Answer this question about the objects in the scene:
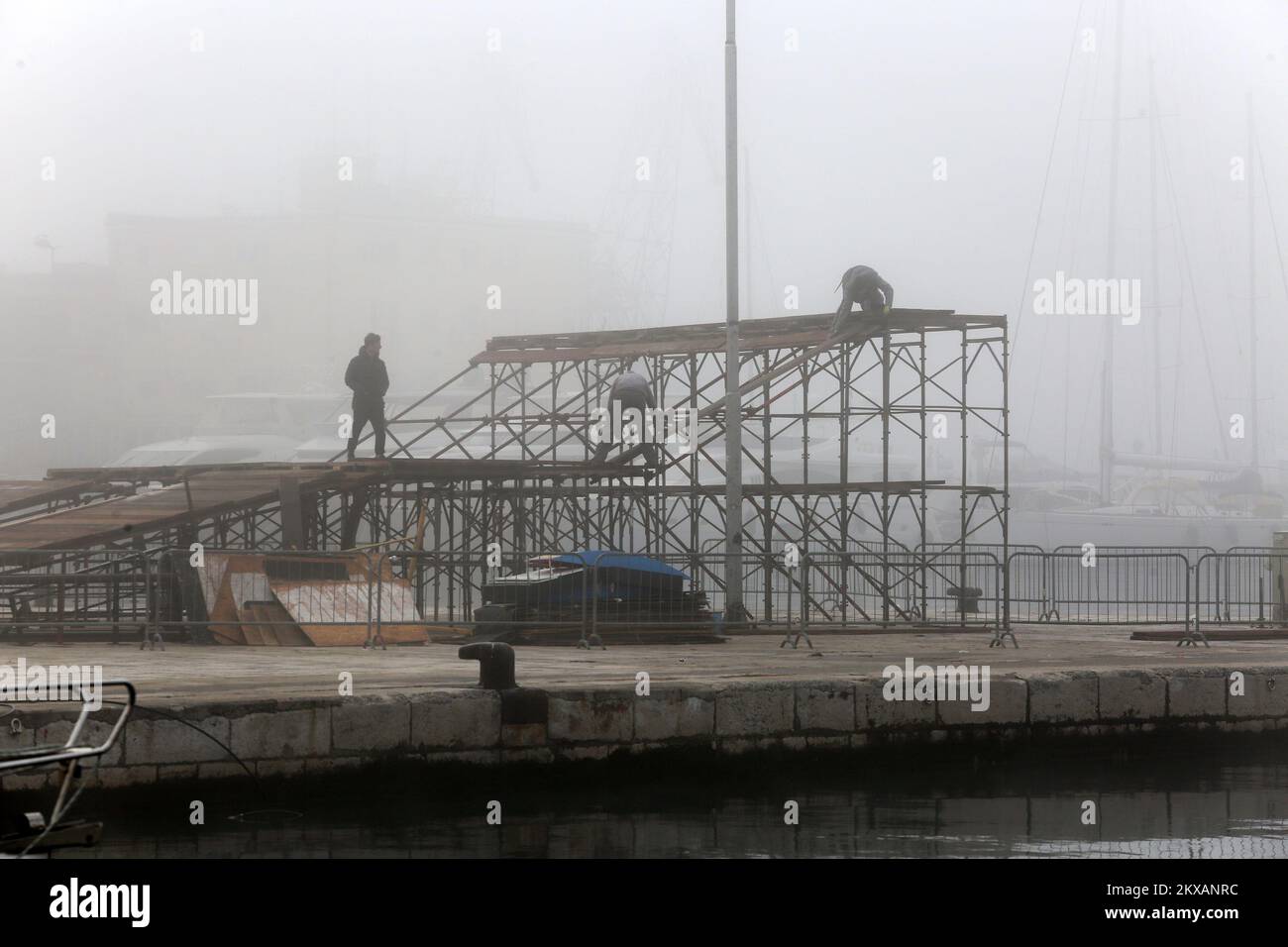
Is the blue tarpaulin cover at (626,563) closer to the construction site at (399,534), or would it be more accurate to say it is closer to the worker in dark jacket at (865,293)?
the construction site at (399,534)

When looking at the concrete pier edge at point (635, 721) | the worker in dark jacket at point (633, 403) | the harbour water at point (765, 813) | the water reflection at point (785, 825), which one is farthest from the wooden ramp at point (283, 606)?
the worker in dark jacket at point (633, 403)

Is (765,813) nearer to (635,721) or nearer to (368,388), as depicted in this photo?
(635,721)

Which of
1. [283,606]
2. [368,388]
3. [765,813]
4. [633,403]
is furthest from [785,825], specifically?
[633,403]

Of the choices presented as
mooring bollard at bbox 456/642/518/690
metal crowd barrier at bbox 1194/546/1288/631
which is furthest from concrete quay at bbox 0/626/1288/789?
metal crowd barrier at bbox 1194/546/1288/631

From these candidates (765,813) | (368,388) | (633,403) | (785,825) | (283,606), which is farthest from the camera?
(633,403)

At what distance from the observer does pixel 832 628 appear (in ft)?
75.7

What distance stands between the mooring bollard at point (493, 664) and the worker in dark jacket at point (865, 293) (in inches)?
691

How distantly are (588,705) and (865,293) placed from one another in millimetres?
17718

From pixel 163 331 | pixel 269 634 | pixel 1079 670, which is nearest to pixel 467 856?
pixel 1079 670

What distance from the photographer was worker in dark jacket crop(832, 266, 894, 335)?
29.2 metres

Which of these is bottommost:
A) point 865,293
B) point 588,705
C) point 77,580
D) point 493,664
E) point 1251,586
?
point 1251,586

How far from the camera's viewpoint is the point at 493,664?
12.8 meters
